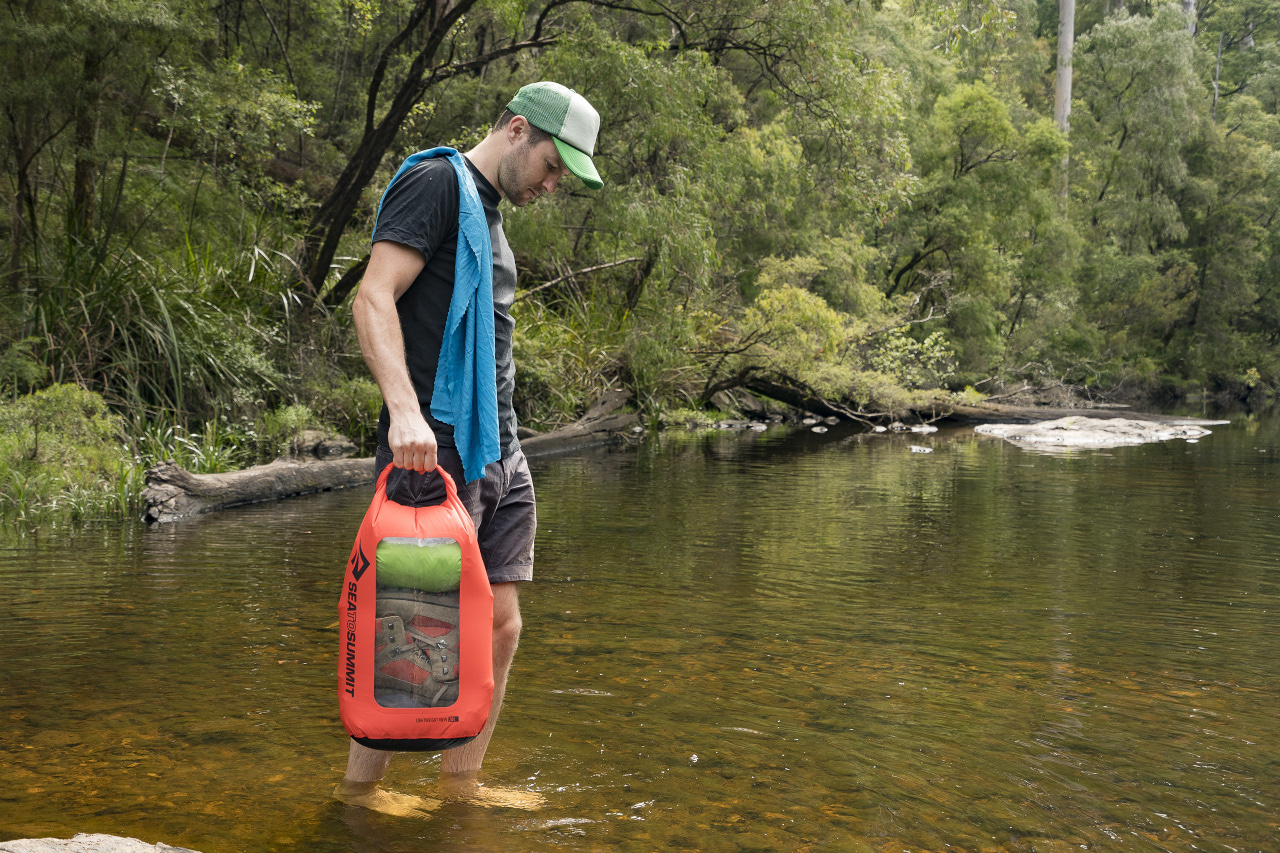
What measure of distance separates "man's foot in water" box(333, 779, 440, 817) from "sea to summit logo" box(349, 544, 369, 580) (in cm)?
63

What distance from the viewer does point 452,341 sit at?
2.73m

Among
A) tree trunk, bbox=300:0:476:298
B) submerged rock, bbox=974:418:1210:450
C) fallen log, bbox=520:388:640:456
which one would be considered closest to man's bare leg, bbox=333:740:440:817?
tree trunk, bbox=300:0:476:298

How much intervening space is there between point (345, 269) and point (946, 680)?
12.8 m

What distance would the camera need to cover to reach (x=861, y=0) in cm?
1761

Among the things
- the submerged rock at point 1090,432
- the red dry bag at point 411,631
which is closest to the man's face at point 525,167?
the red dry bag at point 411,631

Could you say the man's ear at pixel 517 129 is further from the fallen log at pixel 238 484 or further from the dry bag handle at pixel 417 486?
the fallen log at pixel 238 484

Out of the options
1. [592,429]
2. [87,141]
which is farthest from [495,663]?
[592,429]

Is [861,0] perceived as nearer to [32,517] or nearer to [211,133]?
[211,133]

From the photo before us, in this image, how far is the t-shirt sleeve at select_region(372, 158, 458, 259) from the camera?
2666 millimetres

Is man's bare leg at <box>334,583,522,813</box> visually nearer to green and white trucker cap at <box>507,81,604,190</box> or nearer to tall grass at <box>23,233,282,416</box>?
green and white trucker cap at <box>507,81,604,190</box>

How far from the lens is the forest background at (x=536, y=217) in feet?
33.2

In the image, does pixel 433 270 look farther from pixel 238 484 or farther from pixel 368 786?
pixel 238 484

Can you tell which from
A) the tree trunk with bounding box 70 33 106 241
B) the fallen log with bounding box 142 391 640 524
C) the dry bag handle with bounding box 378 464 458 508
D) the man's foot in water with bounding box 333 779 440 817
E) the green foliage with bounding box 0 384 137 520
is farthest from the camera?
the tree trunk with bounding box 70 33 106 241

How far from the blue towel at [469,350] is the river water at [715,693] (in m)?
0.97
